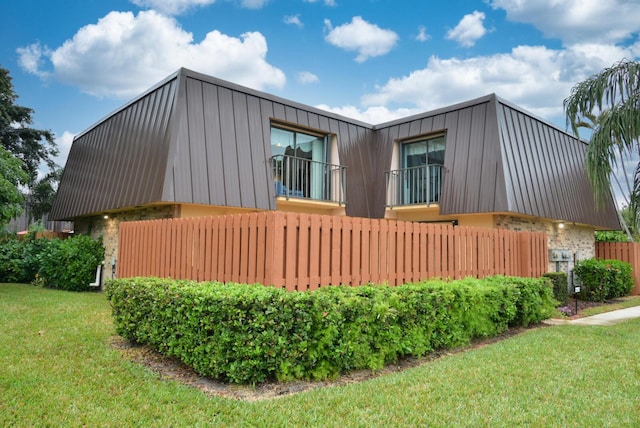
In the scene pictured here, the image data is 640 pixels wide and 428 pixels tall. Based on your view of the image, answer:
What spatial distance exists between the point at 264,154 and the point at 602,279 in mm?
11654

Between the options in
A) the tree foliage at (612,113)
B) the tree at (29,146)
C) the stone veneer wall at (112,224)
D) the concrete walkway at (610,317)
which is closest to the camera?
the concrete walkway at (610,317)

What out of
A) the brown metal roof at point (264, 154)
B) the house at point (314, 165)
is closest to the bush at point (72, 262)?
the house at point (314, 165)

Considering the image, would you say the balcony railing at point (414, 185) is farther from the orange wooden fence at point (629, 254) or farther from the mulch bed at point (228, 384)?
the orange wooden fence at point (629, 254)

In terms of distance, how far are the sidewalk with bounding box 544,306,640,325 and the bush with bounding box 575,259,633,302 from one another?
7.42 feet

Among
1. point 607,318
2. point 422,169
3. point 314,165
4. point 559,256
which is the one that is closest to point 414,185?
point 422,169

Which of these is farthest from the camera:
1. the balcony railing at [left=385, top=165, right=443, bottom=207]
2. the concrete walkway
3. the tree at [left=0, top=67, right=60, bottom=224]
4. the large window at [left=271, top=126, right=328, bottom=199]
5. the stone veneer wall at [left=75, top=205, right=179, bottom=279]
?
the tree at [left=0, top=67, right=60, bottom=224]

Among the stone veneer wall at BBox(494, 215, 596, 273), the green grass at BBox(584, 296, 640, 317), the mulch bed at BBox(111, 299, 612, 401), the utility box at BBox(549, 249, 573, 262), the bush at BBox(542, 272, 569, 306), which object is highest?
the stone veneer wall at BBox(494, 215, 596, 273)

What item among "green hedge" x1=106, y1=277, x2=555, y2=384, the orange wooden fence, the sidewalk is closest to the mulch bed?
"green hedge" x1=106, y1=277, x2=555, y2=384

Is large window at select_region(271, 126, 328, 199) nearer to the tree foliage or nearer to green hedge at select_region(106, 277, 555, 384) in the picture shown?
green hedge at select_region(106, 277, 555, 384)

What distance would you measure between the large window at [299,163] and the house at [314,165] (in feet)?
0.12

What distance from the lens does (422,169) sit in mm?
14234

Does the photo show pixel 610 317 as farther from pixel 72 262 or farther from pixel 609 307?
pixel 72 262

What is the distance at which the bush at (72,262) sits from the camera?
12.7 meters

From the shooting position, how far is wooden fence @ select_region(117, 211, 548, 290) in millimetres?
5414
